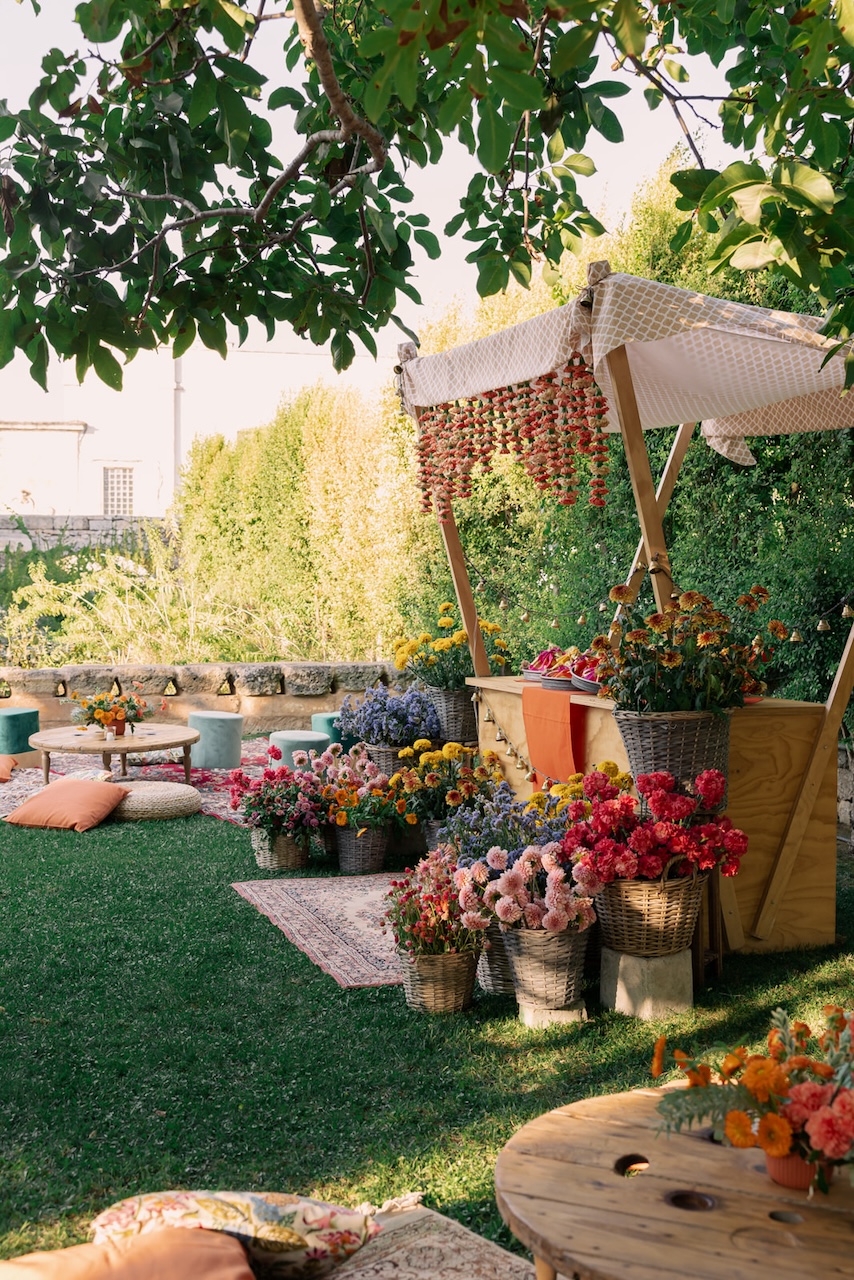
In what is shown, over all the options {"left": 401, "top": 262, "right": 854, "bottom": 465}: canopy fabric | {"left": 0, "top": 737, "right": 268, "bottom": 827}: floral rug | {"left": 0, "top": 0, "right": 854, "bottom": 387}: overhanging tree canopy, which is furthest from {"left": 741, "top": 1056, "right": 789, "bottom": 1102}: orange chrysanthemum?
{"left": 0, "top": 737, "right": 268, "bottom": 827}: floral rug

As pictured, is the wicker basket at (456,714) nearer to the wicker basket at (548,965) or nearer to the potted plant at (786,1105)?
the wicker basket at (548,965)

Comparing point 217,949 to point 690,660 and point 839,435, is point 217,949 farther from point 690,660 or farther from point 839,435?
point 839,435

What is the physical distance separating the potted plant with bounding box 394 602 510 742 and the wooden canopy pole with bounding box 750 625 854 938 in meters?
2.04

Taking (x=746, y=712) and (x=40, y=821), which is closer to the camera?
(x=746, y=712)

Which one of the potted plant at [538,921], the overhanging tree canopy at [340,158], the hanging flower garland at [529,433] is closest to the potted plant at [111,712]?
the hanging flower garland at [529,433]

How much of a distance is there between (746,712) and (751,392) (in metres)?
1.42

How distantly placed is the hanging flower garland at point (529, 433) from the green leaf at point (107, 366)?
2.02m

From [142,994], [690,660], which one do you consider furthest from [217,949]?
[690,660]

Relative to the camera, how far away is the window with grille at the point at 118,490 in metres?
23.2

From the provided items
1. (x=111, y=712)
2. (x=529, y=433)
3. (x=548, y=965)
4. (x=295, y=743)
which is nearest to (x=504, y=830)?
(x=548, y=965)

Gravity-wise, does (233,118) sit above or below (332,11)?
below

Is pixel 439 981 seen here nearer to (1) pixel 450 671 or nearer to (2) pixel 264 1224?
(2) pixel 264 1224

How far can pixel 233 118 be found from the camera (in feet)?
7.12

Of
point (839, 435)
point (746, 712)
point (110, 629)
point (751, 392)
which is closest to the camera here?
point (746, 712)
